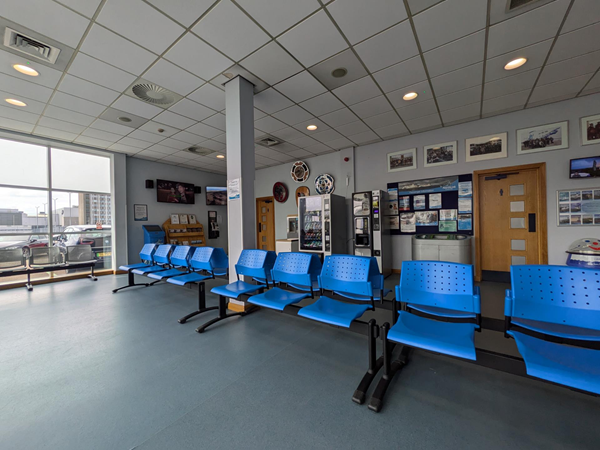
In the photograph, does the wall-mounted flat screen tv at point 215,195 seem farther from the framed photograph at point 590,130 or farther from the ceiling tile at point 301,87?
the framed photograph at point 590,130

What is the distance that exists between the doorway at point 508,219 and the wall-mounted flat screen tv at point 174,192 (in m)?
7.61

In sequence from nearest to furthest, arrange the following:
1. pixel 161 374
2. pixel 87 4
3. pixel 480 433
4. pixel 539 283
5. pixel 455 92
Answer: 1. pixel 480 433
2. pixel 539 283
3. pixel 161 374
4. pixel 87 4
5. pixel 455 92

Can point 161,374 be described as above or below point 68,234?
below

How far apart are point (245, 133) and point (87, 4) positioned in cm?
179

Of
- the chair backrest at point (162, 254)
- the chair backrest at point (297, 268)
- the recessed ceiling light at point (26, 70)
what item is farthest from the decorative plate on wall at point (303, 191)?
the recessed ceiling light at point (26, 70)

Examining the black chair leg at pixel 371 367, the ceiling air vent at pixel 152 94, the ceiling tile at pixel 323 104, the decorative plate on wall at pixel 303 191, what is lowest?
the black chair leg at pixel 371 367

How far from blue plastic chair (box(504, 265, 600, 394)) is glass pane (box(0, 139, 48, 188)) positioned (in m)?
8.13

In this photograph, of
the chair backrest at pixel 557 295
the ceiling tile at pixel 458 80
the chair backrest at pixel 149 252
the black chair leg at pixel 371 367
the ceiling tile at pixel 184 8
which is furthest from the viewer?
the chair backrest at pixel 149 252

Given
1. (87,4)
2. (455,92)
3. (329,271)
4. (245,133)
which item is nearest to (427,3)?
(455,92)

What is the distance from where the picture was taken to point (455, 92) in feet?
12.1

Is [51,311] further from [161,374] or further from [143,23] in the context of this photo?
[143,23]

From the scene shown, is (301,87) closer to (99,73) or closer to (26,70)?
(99,73)

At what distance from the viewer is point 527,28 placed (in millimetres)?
2477

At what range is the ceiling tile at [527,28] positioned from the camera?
228 centimetres
